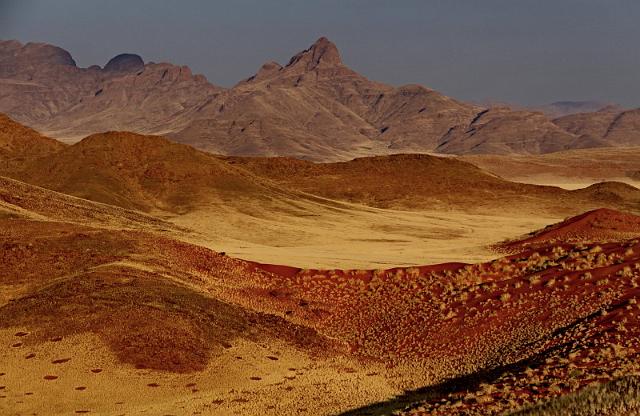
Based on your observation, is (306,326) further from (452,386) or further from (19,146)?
(19,146)

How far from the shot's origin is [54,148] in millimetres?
124125

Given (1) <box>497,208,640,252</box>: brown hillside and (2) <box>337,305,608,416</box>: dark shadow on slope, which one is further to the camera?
(1) <box>497,208,640,252</box>: brown hillside

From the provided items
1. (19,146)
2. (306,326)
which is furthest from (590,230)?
(19,146)

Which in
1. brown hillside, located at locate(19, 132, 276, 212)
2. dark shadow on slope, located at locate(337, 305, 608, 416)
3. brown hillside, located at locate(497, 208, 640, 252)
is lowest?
dark shadow on slope, located at locate(337, 305, 608, 416)

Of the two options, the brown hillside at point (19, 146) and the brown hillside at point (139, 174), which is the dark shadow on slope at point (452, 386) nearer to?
the brown hillside at point (139, 174)

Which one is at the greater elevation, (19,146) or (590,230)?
(19,146)

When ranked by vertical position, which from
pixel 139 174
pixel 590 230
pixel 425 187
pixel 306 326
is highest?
pixel 425 187

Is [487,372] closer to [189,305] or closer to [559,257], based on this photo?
[189,305]

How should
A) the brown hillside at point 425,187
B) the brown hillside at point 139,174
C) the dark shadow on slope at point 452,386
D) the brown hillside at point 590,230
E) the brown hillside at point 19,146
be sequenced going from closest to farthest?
the dark shadow on slope at point 452,386
the brown hillside at point 590,230
the brown hillside at point 139,174
the brown hillside at point 19,146
the brown hillside at point 425,187

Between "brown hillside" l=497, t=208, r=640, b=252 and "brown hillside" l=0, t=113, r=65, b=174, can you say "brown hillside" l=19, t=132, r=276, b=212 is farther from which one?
"brown hillside" l=497, t=208, r=640, b=252

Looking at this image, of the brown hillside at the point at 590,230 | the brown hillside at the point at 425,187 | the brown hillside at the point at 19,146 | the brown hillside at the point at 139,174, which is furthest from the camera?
the brown hillside at the point at 425,187

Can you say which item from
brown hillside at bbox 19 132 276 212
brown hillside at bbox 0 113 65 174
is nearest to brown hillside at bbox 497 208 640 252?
brown hillside at bbox 19 132 276 212

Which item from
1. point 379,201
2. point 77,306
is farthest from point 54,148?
point 77,306

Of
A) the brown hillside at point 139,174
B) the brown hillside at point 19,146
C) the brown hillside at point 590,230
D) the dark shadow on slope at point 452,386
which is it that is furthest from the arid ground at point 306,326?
the brown hillside at point 19,146
